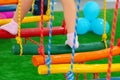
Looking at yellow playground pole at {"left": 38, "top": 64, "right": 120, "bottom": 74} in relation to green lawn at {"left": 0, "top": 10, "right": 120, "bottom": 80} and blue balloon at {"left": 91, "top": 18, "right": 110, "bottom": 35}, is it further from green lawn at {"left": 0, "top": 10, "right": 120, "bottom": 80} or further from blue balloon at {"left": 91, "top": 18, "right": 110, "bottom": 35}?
blue balloon at {"left": 91, "top": 18, "right": 110, "bottom": 35}

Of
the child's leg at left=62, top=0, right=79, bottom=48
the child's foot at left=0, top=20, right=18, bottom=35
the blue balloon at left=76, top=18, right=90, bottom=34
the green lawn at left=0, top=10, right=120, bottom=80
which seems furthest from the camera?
the blue balloon at left=76, top=18, right=90, bottom=34

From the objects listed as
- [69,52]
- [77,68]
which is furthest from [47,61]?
[69,52]

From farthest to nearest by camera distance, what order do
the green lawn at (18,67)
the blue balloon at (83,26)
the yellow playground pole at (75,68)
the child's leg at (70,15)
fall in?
the blue balloon at (83,26) < the green lawn at (18,67) < the child's leg at (70,15) < the yellow playground pole at (75,68)

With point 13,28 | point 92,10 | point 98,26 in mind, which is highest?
point 13,28

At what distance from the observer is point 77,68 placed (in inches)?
55.3

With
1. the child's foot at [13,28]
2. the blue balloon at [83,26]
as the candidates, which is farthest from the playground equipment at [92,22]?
the child's foot at [13,28]

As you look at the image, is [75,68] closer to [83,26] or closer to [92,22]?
[83,26]

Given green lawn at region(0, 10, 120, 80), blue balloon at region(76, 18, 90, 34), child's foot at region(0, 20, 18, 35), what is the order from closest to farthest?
child's foot at region(0, 20, 18, 35) → green lawn at region(0, 10, 120, 80) → blue balloon at region(76, 18, 90, 34)

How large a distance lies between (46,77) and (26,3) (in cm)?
82

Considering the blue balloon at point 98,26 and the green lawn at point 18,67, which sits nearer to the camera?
the green lawn at point 18,67

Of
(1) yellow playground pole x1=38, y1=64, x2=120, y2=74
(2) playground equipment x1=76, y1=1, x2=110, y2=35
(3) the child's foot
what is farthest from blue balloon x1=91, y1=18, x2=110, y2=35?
(1) yellow playground pole x1=38, y1=64, x2=120, y2=74

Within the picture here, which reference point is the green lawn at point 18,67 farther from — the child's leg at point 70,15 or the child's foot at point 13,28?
the child's leg at point 70,15

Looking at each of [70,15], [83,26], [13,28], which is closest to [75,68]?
[70,15]

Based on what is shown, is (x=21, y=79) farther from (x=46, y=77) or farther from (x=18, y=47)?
(x=18, y=47)
